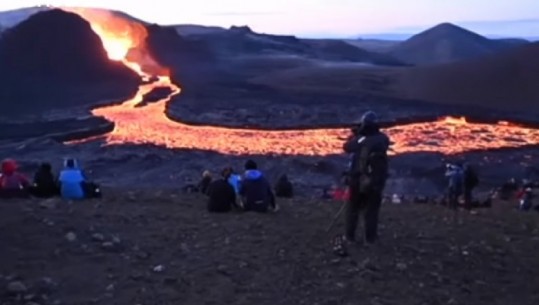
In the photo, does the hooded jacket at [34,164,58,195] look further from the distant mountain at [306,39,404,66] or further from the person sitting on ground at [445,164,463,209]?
the distant mountain at [306,39,404,66]

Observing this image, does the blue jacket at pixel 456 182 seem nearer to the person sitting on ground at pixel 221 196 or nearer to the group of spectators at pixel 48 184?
the person sitting on ground at pixel 221 196

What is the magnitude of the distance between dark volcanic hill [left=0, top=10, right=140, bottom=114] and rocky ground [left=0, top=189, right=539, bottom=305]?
3722cm

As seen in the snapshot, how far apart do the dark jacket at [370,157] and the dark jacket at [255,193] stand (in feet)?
8.53

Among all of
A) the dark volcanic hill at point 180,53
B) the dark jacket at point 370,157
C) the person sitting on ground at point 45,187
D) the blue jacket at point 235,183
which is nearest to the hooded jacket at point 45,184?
the person sitting on ground at point 45,187

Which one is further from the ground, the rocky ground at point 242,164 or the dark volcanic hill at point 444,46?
the dark volcanic hill at point 444,46

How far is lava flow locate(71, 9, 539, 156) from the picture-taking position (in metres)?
33.5

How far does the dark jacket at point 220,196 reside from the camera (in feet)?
41.2

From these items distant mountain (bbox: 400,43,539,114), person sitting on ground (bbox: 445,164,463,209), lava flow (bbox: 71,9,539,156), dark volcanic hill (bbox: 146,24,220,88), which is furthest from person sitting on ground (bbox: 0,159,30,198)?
dark volcanic hill (bbox: 146,24,220,88)

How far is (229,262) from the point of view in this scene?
9539 mm

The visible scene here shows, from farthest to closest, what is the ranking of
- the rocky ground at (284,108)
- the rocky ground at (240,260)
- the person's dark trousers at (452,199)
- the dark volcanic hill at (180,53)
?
the dark volcanic hill at (180,53), the rocky ground at (284,108), the person's dark trousers at (452,199), the rocky ground at (240,260)

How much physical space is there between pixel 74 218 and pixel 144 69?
182 ft

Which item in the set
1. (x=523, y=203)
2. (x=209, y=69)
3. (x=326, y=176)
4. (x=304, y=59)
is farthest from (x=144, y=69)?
(x=523, y=203)

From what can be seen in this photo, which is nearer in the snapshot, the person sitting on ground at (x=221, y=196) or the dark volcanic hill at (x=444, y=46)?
the person sitting on ground at (x=221, y=196)

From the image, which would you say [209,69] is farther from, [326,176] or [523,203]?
[523,203]
